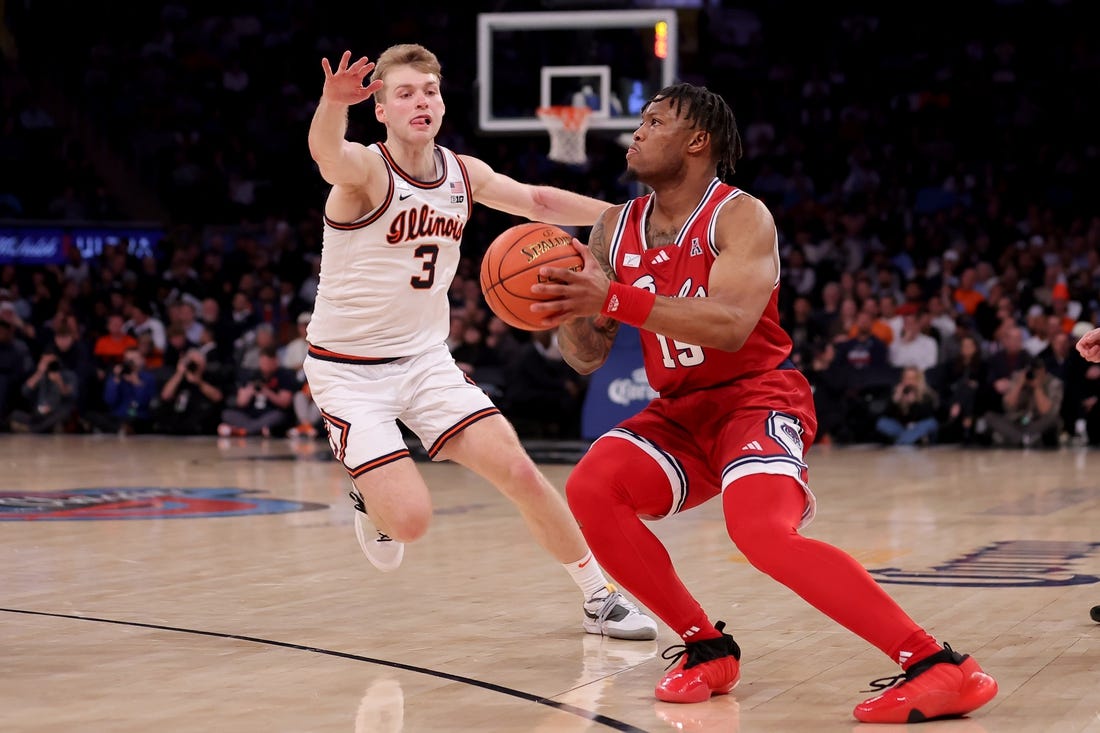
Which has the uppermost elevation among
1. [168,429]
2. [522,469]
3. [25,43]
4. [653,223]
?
[25,43]

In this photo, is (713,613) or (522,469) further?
(713,613)

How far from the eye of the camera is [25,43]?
901 inches

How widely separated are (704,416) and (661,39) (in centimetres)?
954

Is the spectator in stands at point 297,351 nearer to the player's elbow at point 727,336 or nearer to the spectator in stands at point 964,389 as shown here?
the spectator in stands at point 964,389

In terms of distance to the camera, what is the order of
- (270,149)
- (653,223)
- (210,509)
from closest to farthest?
1. (653,223)
2. (210,509)
3. (270,149)

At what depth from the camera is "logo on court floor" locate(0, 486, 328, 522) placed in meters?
9.43

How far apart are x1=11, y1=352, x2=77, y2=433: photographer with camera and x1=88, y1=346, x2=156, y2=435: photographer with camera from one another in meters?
0.38

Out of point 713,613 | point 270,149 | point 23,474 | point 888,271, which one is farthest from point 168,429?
point 713,613

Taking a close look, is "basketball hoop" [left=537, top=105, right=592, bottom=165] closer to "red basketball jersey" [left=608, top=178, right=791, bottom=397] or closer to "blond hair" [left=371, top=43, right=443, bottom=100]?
"blond hair" [left=371, top=43, right=443, bottom=100]

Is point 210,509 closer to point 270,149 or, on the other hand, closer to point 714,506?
point 714,506

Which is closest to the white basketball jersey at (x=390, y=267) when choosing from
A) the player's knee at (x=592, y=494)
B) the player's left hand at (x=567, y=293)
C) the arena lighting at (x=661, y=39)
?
the player's knee at (x=592, y=494)

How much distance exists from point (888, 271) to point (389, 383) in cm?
1161

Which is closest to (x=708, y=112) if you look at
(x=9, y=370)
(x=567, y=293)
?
(x=567, y=293)

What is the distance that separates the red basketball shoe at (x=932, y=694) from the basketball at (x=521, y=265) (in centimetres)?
139
